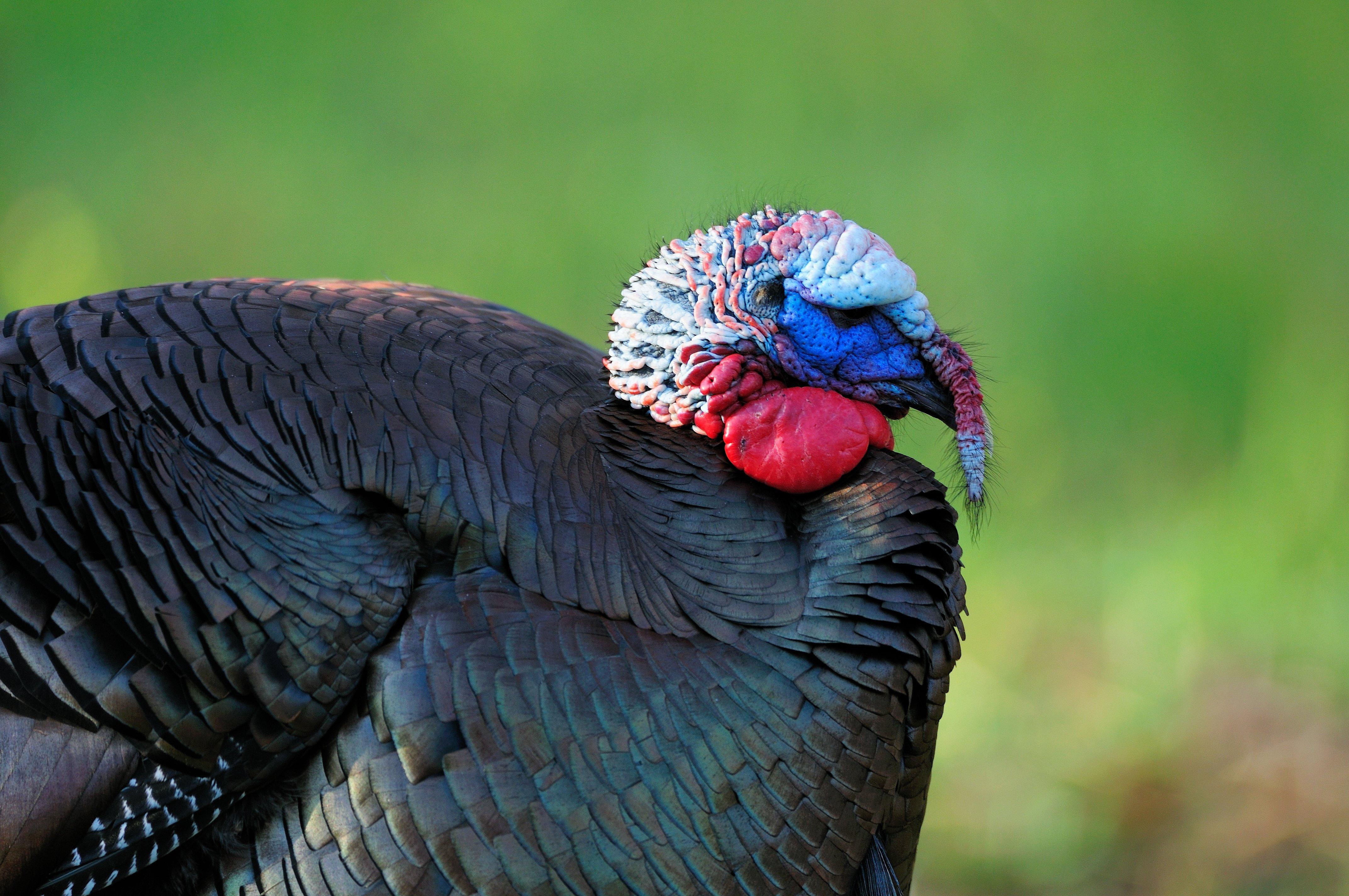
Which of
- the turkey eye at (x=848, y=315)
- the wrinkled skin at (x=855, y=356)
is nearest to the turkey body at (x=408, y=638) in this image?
the wrinkled skin at (x=855, y=356)

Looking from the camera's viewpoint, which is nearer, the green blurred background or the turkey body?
the turkey body

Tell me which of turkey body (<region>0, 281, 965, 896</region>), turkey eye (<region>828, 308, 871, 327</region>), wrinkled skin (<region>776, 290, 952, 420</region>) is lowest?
turkey body (<region>0, 281, 965, 896</region>)

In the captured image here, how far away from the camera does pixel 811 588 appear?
1.86m

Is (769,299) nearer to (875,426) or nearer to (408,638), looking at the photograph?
(875,426)

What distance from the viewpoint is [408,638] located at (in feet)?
5.64

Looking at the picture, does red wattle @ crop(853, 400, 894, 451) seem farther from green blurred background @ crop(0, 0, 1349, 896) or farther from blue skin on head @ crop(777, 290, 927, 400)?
green blurred background @ crop(0, 0, 1349, 896)

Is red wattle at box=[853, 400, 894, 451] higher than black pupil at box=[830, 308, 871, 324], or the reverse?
black pupil at box=[830, 308, 871, 324]

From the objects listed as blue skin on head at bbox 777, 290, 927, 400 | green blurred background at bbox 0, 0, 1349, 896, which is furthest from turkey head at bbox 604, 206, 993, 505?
green blurred background at bbox 0, 0, 1349, 896

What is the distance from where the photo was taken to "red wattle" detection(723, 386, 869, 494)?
6.34 feet

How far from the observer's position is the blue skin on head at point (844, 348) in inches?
79.2

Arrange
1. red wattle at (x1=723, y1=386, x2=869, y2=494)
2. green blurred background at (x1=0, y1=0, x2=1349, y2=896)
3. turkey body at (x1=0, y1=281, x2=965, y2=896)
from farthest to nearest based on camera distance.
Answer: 1. green blurred background at (x1=0, y1=0, x2=1349, y2=896)
2. red wattle at (x1=723, y1=386, x2=869, y2=494)
3. turkey body at (x1=0, y1=281, x2=965, y2=896)

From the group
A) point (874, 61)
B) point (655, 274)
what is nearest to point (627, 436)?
point (655, 274)

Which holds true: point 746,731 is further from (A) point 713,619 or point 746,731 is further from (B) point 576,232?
(B) point 576,232

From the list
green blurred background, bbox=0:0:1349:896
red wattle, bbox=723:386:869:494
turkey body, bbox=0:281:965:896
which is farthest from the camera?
green blurred background, bbox=0:0:1349:896
